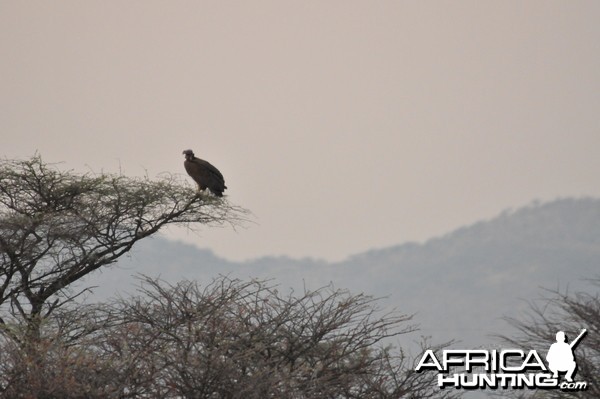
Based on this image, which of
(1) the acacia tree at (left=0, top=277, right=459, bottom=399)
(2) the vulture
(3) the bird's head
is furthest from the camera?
(3) the bird's head

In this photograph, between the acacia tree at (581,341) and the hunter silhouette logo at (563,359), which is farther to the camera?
the acacia tree at (581,341)

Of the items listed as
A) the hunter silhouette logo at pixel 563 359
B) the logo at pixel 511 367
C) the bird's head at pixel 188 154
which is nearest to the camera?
Result: the logo at pixel 511 367

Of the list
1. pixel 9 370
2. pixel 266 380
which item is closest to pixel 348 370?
pixel 266 380

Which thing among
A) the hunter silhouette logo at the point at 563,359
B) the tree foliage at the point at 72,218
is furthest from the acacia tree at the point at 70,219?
the hunter silhouette logo at the point at 563,359

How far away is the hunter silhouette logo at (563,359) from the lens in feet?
64.7

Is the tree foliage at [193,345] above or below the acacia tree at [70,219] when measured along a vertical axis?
below

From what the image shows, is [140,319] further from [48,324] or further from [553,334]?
[553,334]

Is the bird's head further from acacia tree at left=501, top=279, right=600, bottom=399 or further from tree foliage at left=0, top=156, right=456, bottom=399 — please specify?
acacia tree at left=501, top=279, right=600, bottom=399

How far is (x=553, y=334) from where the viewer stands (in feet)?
69.7

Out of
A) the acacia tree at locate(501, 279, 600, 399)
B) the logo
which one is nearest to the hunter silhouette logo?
the logo

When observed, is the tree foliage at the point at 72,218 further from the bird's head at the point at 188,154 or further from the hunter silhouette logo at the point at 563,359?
the hunter silhouette logo at the point at 563,359

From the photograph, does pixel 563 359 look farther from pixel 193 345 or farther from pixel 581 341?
pixel 193 345

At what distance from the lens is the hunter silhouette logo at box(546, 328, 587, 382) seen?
19719 mm

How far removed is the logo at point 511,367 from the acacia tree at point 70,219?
20.2ft
